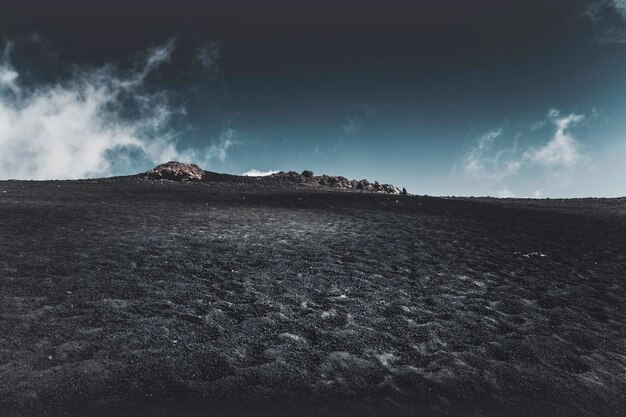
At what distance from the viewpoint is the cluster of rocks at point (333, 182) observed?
38375 mm

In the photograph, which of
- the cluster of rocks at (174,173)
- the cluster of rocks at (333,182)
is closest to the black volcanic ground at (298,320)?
the cluster of rocks at (174,173)

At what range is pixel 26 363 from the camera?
16.2ft

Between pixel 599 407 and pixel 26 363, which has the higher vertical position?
pixel 26 363

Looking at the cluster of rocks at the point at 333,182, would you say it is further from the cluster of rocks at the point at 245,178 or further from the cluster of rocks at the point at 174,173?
the cluster of rocks at the point at 174,173

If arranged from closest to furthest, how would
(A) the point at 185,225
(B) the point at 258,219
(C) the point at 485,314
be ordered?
(C) the point at 485,314 < (A) the point at 185,225 < (B) the point at 258,219

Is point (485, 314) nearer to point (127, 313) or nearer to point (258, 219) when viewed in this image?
point (127, 313)

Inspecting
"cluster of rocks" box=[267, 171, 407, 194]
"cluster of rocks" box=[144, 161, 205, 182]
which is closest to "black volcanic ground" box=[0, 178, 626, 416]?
"cluster of rocks" box=[144, 161, 205, 182]

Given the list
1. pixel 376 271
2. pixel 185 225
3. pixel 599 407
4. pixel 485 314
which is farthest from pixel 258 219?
pixel 599 407

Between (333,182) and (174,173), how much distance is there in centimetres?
1716

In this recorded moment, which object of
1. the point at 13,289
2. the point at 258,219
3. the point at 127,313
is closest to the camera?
the point at 127,313

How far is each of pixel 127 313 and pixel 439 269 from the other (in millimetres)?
7572

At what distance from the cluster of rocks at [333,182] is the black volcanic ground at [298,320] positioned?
→ 83.2ft

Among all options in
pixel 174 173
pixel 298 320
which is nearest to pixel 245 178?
pixel 174 173

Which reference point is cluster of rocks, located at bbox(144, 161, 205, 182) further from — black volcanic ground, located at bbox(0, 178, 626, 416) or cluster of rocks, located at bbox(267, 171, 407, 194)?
black volcanic ground, located at bbox(0, 178, 626, 416)
